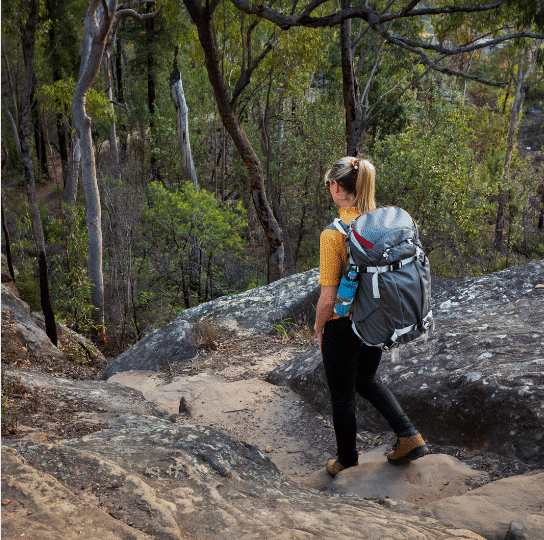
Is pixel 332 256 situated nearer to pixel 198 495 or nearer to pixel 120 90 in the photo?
pixel 198 495

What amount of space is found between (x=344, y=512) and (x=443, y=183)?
9.18 metres

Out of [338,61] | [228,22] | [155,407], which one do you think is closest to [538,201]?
[338,61]

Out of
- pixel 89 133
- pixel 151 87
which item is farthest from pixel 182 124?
pixel 151 87

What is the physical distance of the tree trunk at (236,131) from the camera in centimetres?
706

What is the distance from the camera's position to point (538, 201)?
1667 centimetres

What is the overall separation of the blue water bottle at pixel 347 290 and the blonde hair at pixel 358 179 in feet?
1.26

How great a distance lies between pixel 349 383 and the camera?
2.72 m

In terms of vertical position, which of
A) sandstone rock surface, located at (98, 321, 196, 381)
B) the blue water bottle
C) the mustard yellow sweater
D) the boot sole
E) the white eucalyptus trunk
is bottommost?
sandstone rock surface, located at (98, 321, 196, 381)

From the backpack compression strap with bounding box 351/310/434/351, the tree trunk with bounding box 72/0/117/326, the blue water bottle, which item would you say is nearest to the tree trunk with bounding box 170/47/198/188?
the tree trunk with bounding box 72/0/117/326

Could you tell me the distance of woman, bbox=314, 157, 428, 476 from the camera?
2518 millimetres

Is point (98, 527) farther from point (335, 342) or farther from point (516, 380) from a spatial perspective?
point (516, 380)

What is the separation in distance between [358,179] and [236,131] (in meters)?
6.03

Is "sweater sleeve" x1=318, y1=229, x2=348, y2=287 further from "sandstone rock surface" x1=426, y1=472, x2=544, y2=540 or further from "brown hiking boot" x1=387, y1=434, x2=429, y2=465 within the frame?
"sandstone rock surface" x1=426, y1=472, x2=544, y2=540

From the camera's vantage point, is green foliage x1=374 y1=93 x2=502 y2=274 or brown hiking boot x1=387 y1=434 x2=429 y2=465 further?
green foliage x1=374 y1=93 x2=502 y2=274
